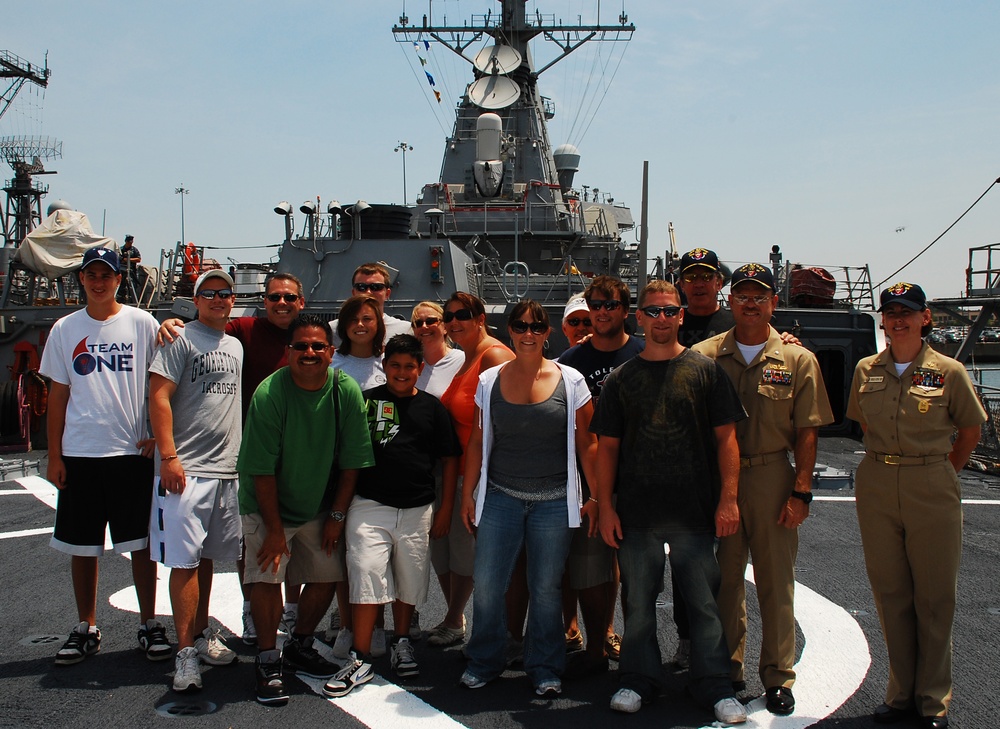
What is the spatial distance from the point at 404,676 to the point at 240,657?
0.87 meters

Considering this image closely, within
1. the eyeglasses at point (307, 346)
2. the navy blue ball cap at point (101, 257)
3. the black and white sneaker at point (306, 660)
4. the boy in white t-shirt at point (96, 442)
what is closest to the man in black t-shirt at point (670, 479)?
the eyeglasses at point (307, 346)

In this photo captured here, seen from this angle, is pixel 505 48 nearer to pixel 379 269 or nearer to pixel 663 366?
pixel 379 269

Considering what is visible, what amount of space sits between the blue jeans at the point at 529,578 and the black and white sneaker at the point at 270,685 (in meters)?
0.81

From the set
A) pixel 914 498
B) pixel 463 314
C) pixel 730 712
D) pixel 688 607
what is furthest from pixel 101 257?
pixel 914 498

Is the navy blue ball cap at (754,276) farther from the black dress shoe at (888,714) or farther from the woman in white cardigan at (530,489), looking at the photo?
the black dress shoe at (888,714)

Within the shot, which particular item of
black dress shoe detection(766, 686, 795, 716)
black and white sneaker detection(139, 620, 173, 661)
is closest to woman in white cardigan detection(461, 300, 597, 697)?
black dress shoe detection(766, 686, 795, 716)

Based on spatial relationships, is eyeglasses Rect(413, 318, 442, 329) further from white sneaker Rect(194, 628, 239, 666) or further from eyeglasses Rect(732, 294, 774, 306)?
white sneaker Rect(194, 628, 239, 666)

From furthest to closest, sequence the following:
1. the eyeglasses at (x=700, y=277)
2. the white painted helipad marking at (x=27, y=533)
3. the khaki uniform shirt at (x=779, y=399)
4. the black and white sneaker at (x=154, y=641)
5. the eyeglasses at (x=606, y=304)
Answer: the white painted helipad marking at (x=27, y=533) → the eyeglasses at (x=700, y=277) → the black and white sneaker at (x=154, y=641) → the eyeglasses at (x=606, y=304) → the khaki uniform shirt at (x=779, y=399)

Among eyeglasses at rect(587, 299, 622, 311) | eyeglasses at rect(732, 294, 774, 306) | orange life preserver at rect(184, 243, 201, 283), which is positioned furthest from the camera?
orange life preserver at rect(184, 243, 201, 283)

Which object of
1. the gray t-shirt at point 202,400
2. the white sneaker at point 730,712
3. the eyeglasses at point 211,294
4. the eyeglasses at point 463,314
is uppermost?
the eyeglasses at point 211,294

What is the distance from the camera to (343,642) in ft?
13.0

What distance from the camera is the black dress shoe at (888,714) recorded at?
127 inches

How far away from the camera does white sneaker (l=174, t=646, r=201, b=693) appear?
3.54 m

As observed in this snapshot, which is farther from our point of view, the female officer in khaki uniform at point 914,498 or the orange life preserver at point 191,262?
the orange life preserver at point 191,262
